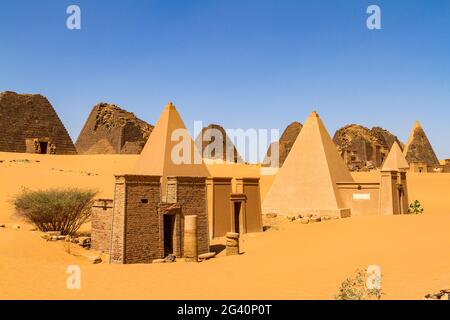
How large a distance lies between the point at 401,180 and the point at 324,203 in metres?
5.00

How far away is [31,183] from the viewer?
1113 inches

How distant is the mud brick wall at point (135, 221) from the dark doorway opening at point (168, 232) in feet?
3.08

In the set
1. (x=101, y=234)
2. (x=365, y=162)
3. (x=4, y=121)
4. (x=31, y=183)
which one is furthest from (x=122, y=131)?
(x=101, y=234)

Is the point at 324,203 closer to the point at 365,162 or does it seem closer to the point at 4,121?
the point at 4,121

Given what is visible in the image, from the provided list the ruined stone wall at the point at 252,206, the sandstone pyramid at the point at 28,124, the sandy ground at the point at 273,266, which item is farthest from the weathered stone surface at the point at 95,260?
the sandstone pyramid at the point at 28,124

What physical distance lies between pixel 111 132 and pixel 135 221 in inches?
1603

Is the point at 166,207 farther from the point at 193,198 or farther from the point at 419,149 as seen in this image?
the point at 419,149

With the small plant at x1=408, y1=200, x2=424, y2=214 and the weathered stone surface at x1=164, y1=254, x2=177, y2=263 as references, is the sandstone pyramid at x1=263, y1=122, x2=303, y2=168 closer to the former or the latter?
the small plant at x1=408, y1=200, x2=424, y2=214

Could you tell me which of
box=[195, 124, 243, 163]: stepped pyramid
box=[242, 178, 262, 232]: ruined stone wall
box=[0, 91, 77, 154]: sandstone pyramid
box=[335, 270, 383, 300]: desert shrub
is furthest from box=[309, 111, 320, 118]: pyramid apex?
box=[195, 124, 243, 163]: stepped pyramid

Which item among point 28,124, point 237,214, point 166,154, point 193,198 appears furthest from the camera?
point 28,124

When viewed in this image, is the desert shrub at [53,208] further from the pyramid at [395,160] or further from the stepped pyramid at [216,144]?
the stepped pyramid at [216,144]


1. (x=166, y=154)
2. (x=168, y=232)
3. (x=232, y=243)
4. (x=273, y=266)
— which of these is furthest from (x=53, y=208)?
(x=273, y=266)

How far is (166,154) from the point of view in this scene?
1800 centimetres

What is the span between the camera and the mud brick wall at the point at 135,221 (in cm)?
1344
